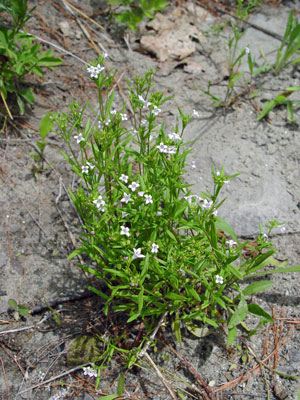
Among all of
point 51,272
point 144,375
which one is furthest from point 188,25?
point 144,375

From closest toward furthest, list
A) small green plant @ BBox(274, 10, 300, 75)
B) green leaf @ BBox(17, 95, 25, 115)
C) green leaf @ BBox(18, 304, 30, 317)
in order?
green leaf @ BBox(18, 304, 30, 317)
green leaf @ BBox(17, 95, 25, 115)
small green plant @ BBox(274, 10, 300, 75)

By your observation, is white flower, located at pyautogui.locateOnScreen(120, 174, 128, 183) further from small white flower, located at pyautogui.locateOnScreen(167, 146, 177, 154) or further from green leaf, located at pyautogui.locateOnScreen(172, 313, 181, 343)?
green leaf, located at pyautogui.locateOnScreen(172, 313, 181, 343)

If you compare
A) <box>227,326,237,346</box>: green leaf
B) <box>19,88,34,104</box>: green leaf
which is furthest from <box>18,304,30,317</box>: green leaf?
<box>19,88,34,104</box>: green leaf

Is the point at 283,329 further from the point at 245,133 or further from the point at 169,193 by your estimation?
the point at 245,133

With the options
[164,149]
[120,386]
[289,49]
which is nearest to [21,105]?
[164,149]

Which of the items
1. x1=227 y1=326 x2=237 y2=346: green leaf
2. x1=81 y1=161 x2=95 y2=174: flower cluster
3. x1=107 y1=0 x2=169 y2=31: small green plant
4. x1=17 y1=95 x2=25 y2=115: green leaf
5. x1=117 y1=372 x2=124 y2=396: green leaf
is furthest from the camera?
x1=107 y1=0 x2=169 y2=31: small green plant

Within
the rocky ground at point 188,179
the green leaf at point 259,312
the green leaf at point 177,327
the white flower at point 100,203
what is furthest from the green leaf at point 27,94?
the green leaf at point 259,312

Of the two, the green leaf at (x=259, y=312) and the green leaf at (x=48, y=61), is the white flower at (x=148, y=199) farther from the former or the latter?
the green leaf at (x=48, y=61)
